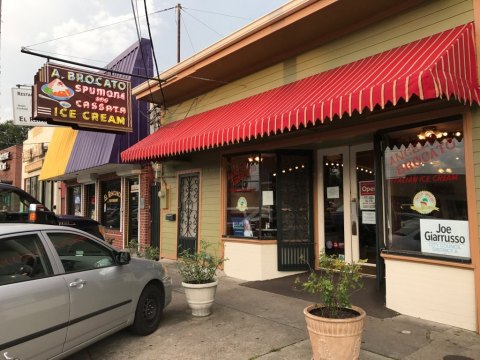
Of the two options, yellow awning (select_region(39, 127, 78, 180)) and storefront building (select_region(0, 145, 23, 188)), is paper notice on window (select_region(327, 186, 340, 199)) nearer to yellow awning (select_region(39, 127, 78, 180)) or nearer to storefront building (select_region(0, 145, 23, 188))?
yellow awning (select_region(39, 127, 78, 180))

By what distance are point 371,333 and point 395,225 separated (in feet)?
5.82

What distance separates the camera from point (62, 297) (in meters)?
3.89

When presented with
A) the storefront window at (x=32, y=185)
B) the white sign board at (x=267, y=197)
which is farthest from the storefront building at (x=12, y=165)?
the white sign board at (x=267, y=197)

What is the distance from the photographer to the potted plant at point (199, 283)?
577 centimetres

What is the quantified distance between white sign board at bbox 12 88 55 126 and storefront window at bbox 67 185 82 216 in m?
4.73

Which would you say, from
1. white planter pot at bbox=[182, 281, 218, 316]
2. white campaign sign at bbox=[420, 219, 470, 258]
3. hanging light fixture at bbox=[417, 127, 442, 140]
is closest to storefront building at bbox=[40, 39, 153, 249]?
white planter pot at bbox=[182, 281, 218, 316]

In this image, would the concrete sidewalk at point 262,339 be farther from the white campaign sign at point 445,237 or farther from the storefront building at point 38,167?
the storefront building at point 38,167

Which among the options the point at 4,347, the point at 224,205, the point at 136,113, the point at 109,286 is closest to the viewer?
the point at 4,347

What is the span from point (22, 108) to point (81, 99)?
222 inches

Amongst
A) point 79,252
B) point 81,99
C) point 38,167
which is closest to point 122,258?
point 79,252

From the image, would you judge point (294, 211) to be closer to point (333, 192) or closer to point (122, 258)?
point (333, 192)

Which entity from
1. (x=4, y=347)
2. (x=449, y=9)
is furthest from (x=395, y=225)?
(x=4, y=347)

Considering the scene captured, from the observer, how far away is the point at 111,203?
14.6 metres

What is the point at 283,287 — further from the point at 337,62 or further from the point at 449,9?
the point at 449,9
